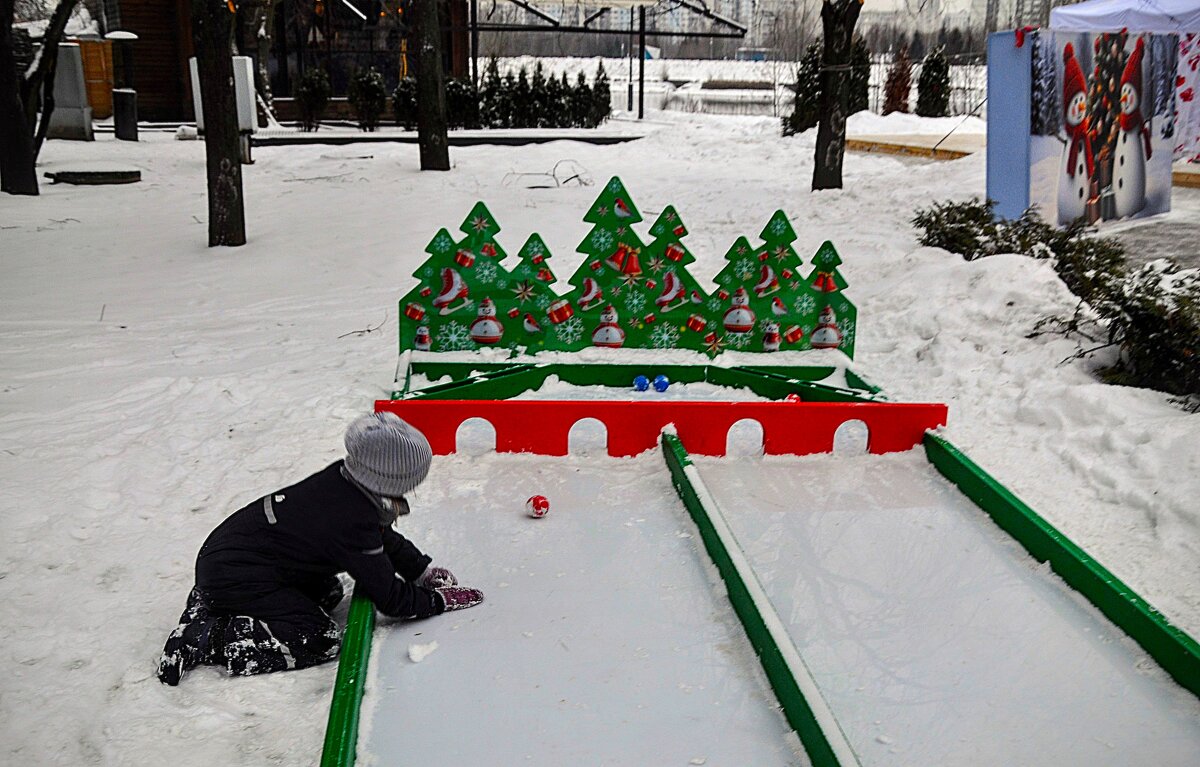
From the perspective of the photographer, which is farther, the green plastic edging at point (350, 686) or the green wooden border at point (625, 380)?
the green wooden border at point (625, 380)

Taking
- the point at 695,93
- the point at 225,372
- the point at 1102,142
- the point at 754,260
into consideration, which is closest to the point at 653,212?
the point at 1102,142

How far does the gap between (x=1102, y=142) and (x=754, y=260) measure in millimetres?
5061

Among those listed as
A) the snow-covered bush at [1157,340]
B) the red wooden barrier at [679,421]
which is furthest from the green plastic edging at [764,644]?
the snow-covered bush at [1157,340]

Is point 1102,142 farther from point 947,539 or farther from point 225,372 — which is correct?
point 225,372

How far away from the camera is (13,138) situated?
10.9 m

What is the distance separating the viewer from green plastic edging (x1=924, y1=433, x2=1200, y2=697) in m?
2.89

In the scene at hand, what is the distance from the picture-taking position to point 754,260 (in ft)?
18.4

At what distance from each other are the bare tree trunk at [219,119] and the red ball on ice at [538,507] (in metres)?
5.55

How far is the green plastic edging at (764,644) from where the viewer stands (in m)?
2.46

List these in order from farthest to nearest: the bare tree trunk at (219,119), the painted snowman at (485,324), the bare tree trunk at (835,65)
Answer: the bare tree trunk at (835,65) < the bare tree trunk at (219,119) < the painted snowman at (485,324)

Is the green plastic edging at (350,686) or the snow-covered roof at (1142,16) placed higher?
the snow-covered roof at (1142,16)

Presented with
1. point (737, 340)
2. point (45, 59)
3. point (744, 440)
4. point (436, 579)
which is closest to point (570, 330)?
point (737, 340)

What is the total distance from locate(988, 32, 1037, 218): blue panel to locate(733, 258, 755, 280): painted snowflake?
3.52m

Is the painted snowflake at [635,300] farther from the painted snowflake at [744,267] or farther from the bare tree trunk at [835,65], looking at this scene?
the bare tree trunk at [835,65]
